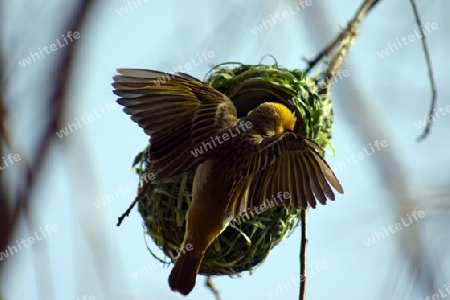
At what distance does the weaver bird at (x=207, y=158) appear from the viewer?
263 centimetres

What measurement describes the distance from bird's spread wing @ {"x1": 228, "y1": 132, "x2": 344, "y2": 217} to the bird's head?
0.50ft

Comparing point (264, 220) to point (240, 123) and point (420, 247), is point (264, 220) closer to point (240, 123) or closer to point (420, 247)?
point (240, 123)

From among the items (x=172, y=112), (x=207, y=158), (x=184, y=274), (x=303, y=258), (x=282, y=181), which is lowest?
(x=303, y=258)

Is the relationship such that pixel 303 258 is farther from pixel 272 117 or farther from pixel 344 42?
pixel 344 42

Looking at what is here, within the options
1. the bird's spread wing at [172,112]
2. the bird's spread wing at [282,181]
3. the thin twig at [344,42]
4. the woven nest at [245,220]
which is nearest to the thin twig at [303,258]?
the bird's spread wing at [282,181]

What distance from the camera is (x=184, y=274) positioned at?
8.77 feet

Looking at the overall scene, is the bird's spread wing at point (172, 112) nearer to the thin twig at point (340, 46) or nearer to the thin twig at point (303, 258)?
the thin twig at point (303, 258)

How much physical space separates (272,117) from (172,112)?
1.47ft

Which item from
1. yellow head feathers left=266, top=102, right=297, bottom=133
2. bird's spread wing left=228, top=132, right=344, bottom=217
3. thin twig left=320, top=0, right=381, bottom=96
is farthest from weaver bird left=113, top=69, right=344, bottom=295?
thin twig left=320, top=0, right=381, bottom=96

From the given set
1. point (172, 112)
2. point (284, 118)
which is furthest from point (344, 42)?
point (172, 112)

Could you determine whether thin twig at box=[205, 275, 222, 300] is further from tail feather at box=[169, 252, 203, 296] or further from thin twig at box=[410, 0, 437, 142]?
thin twig at box=[410, 0, 437, 142]

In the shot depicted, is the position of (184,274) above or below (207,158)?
below

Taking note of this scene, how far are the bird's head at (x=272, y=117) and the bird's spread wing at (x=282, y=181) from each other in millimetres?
154

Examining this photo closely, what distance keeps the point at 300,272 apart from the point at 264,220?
0.64m
